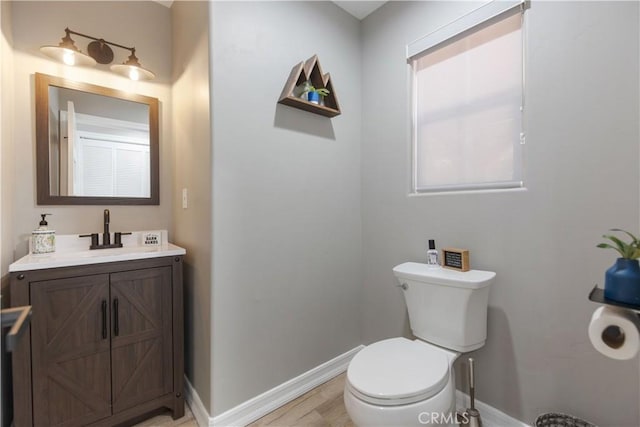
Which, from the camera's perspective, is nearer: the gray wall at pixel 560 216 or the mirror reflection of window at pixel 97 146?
the gray wall at pixel 560 216

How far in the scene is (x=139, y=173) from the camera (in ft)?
6.12

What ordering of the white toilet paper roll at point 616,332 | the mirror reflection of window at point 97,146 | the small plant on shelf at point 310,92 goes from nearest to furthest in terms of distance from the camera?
the white toilet paper roll at point 616,332 → the mirror reflection of window at point 97,146 → the small plant on shelf at point 310,92

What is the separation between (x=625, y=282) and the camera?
0.86 metres

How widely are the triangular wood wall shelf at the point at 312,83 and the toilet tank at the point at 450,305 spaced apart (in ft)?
3.68

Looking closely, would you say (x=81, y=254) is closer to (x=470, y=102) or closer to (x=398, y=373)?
(x=398, y=373)

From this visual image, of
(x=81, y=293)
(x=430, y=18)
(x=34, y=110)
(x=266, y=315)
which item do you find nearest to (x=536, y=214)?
(x=430, y=18)

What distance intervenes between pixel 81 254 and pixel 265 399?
1.27 metres

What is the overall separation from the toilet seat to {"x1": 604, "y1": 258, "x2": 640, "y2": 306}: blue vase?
25.5 inches

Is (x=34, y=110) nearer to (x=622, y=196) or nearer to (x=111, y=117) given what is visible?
(x=111, y=117)

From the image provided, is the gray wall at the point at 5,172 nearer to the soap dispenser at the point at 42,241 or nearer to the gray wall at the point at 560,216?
the soap dispenser at the point at 42,241

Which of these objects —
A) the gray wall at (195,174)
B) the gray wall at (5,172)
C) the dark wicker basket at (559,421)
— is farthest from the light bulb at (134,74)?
the dark wicker basket at (559,421)

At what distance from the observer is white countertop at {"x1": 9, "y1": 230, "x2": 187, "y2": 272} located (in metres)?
1.22

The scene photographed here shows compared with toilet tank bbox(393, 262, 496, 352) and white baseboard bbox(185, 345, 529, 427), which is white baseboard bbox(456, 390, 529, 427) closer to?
white baseboard bbox(185, 345, 529, 427)

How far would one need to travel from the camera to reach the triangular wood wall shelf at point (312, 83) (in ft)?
5.33
